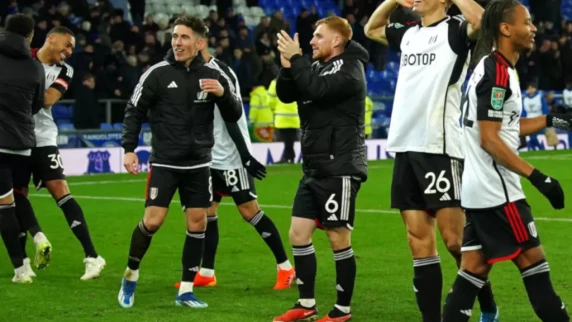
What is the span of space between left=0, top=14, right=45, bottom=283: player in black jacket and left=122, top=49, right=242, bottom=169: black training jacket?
52.1 inches

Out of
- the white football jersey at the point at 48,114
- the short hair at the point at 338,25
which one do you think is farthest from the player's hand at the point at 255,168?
the white football jersey at the point at 48,114

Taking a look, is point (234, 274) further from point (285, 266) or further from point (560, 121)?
point (560, 121)

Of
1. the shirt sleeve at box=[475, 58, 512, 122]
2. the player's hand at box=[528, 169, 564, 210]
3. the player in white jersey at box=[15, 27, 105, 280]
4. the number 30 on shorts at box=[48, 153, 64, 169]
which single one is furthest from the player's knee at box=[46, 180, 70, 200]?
the player's hand at box=[528, 169, 564, 210]

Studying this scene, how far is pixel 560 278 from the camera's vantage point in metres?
8.98

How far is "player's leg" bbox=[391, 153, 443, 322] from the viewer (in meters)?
6.62

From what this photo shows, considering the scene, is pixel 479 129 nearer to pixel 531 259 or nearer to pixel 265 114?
pixel 531 259

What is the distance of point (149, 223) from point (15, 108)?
179cm

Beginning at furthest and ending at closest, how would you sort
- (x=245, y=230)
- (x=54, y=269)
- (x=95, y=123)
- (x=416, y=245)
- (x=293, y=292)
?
(x=95, y=123)
(x=245, y=230)
(x=54, y=269)
(x=293, y=292)
(x=416, y=245)

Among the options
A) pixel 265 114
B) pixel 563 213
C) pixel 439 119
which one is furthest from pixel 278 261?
pixel 265 114

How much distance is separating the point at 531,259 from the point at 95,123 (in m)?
16.5

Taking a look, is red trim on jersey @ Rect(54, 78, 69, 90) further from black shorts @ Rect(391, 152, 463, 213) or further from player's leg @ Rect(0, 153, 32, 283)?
black shorts @ Rect(391, 152, 463, 213)

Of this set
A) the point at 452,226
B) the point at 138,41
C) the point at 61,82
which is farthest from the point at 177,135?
the point at 138,41

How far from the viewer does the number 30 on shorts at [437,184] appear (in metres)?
6.61

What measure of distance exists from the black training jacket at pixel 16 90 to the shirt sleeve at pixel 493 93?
4.55 metres
